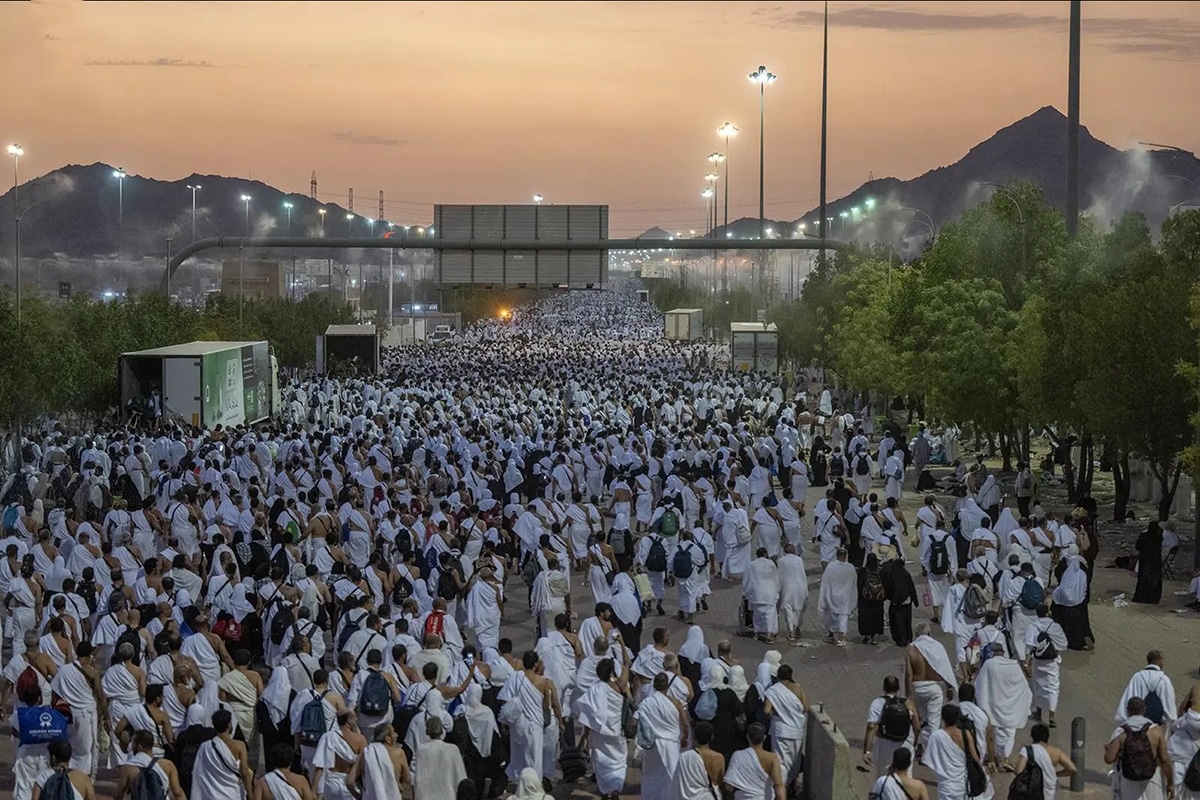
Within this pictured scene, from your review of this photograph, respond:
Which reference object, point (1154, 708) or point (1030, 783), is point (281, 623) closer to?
point (1030, 783)

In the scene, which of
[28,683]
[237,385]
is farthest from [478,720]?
[237,385]

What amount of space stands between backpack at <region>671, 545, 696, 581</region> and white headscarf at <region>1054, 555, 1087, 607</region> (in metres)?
3.86

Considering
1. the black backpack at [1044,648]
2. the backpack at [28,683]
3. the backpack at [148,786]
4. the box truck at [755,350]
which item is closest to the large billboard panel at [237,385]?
the box truck at [755,350]

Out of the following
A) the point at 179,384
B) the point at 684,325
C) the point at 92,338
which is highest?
the point at 92,338

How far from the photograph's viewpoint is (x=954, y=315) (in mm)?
32656

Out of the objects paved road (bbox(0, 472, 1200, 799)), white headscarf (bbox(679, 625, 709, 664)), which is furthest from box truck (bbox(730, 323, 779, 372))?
white headscarf (bbox(679, 625, 709, 664))

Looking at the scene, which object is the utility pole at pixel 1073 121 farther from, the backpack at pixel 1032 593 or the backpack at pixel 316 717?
the backpack at pixel 316 717

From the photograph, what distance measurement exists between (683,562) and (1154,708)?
7.39 m

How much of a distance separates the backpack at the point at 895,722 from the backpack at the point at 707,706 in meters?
1.14

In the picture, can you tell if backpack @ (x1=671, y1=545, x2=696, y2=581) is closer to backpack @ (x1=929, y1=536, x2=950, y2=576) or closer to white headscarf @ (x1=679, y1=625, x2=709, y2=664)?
backpack @ (x1=929, y1=536, x2=950, y2=576)

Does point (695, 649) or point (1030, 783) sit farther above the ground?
point (695, 649)

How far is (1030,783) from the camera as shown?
10211 millimetres

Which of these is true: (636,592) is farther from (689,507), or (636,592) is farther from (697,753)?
(689,507)

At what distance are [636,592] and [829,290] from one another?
41224 millimetres
